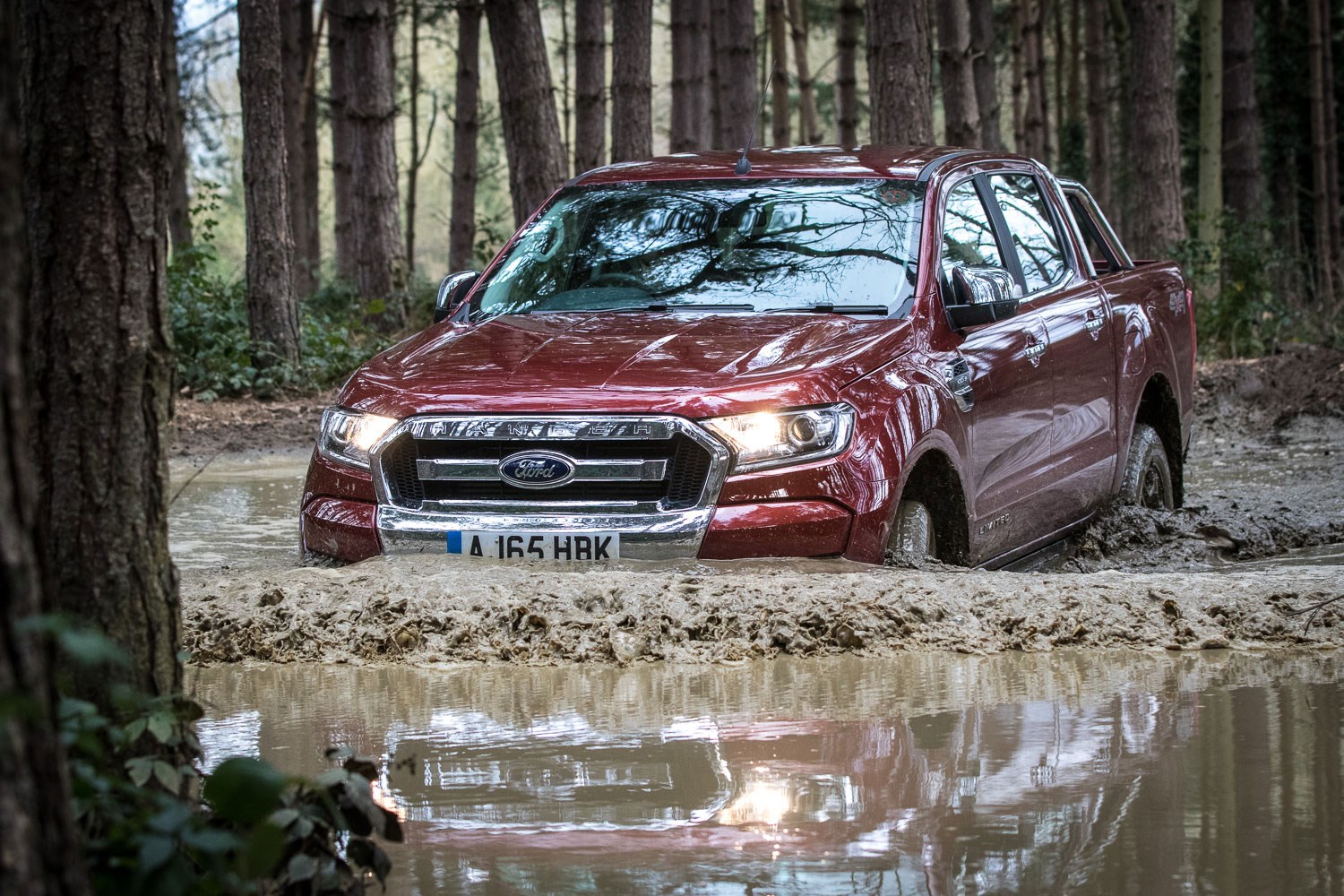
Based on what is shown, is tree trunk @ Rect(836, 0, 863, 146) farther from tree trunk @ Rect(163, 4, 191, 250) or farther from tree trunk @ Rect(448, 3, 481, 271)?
tree trunk @ Rect(163, 4, 191, 250)

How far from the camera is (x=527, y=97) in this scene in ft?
54.7

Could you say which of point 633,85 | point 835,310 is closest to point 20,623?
point 835,310

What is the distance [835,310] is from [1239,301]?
12903 mm

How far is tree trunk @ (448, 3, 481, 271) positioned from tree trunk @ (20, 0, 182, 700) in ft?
81.2

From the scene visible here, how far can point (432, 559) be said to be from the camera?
562cm

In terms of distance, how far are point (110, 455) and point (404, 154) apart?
101 metres

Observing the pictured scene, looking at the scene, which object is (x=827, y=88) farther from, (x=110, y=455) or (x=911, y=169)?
(x=110, y=455)

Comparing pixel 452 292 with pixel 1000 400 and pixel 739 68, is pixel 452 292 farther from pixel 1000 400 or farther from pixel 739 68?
pixel 739 68

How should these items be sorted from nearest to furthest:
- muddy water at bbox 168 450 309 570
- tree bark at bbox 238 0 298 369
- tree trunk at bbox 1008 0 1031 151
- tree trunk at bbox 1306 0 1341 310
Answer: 1. muddy water at bbox 168 450 309 570
2. tree bark at bbox 238 0 298 369
3. tree trunk at bbox 1306 0 1341 310
4. tree trunk at bbox 1008 0 1031 151

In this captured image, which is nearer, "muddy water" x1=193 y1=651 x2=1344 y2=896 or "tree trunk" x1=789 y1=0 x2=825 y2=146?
"muddy water" x1=193 y1=651 x2=1344 y2=896

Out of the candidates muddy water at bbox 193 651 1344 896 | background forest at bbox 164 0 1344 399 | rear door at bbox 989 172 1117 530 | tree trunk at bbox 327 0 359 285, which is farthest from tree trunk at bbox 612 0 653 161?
muddy water at bbox 193 651 1344 896

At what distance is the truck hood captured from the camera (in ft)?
18.1

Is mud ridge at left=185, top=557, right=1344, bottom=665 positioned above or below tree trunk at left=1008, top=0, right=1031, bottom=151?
below

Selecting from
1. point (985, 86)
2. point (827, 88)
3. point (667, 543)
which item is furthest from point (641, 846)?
point (827, 88)
